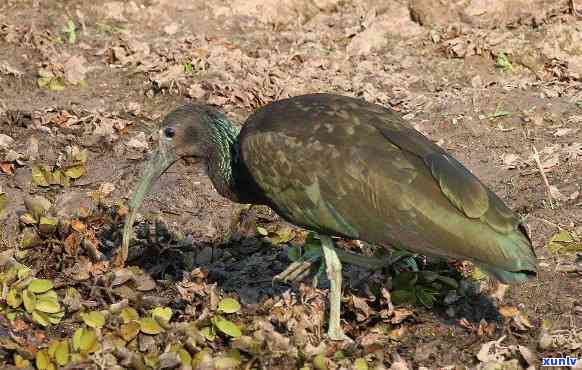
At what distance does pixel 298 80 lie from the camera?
938cm

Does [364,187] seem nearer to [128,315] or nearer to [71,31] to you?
[128,315]

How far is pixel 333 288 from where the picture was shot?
19.8 feet

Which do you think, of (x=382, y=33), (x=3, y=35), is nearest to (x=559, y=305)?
(x=382, y=33)

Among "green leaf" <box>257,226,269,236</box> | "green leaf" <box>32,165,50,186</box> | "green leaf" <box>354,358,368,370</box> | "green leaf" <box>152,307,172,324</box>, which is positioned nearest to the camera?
"green leaf" <box>354,358,368,370</box>

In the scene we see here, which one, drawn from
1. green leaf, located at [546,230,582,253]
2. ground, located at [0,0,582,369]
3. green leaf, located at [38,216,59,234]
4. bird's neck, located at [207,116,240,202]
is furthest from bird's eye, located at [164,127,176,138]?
green leaf, located at [546,230,582,253]

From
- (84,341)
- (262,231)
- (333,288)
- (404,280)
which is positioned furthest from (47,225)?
(404,280)

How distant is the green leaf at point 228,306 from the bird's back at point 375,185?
2.12 ft

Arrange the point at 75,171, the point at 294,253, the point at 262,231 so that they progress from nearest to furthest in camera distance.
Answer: the point at 294,253 < the point at 262,231 < the point at 75,171

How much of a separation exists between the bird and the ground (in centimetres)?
55

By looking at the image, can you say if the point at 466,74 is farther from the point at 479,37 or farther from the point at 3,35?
the point at 3,35

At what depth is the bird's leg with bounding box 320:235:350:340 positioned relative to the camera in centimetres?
595

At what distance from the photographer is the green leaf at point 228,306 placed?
5.98 meters

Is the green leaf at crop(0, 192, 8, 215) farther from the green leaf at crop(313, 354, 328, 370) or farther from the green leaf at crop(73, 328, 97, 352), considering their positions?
the green leaf at crop(313, 354, 328, 370)

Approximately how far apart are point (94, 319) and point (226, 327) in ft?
2.57
